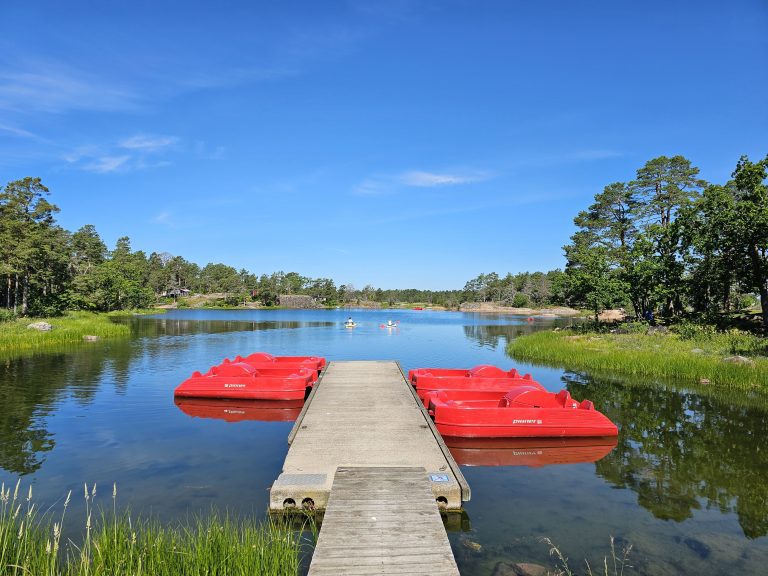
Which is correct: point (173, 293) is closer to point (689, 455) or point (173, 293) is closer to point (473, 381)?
point (473, 381)

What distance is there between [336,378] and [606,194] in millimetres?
45928

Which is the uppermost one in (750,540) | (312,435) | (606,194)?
(606,194)

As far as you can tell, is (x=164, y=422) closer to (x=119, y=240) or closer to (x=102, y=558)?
(x=102, y=558)

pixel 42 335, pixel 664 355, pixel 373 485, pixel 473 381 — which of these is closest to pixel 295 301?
pixel 42 335

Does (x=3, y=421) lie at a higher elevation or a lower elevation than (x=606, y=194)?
lower

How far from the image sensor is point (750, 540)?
805 cm

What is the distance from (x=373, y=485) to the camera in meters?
7.80

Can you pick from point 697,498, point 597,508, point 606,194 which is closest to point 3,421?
point 597,508

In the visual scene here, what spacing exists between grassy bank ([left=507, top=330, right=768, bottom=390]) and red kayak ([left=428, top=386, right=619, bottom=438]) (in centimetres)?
1049

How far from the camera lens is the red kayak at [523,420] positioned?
13.1 m

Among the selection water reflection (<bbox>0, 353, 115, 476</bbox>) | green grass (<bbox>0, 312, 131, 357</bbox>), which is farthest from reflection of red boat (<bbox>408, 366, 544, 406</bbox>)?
green grass (<bbox>0, 312, 131, 357</bbox>)

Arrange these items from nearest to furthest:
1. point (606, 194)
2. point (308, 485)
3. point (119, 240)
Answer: point (308, 485) < point (606, 194) < point (119, 240)

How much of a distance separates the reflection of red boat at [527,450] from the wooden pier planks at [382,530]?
14.5 feet

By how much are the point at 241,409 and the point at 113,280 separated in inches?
2621
